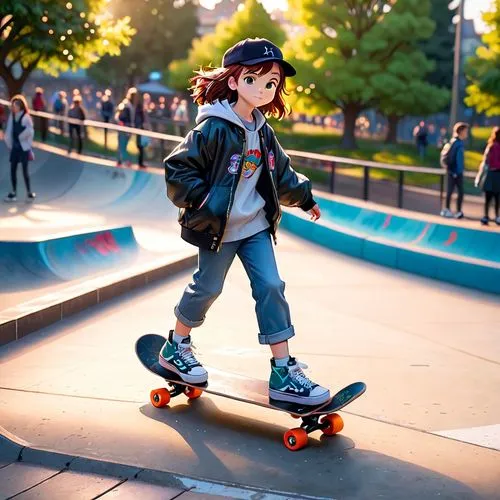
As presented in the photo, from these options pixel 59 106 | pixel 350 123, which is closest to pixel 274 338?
pixel 59 106

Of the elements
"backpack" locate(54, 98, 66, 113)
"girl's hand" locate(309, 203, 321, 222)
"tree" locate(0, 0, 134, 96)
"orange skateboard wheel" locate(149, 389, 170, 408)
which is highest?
"tree" locate(0, 0, 134, 96)

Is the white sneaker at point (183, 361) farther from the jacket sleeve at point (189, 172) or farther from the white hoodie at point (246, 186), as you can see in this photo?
the jacket sleeve at point (189, 172)

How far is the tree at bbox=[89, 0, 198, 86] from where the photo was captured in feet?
286

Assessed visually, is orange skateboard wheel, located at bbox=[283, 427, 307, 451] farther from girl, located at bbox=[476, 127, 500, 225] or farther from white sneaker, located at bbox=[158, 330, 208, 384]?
girl, located at bbox=[476, 127, 500, 225]

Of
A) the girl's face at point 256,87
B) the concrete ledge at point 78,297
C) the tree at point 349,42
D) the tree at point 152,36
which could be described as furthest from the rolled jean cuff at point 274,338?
the tree at point 152,36

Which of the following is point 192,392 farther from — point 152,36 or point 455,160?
point 152,36

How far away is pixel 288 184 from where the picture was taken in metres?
5.43

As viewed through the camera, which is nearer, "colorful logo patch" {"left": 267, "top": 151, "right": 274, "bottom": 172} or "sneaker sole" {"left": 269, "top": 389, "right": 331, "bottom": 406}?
"sneaker sole" {"left": 269, "top": 389, "right": 331, "bottom": 406}

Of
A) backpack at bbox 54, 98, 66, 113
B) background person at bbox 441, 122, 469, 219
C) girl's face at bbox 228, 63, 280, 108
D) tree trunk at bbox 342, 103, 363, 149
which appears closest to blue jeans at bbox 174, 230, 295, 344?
girl's face at bbox 228, 63, 280, 108

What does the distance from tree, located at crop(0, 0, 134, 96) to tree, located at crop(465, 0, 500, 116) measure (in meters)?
15.2

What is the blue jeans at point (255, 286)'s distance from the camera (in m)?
5.16

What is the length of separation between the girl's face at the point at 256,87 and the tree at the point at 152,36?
8319 centimetres

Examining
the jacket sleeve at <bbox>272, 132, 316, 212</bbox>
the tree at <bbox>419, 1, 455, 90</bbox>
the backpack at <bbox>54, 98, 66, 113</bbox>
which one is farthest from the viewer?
the tree at <bbox>419, 1, 455, 90</bbox>

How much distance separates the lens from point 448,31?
63.8m
